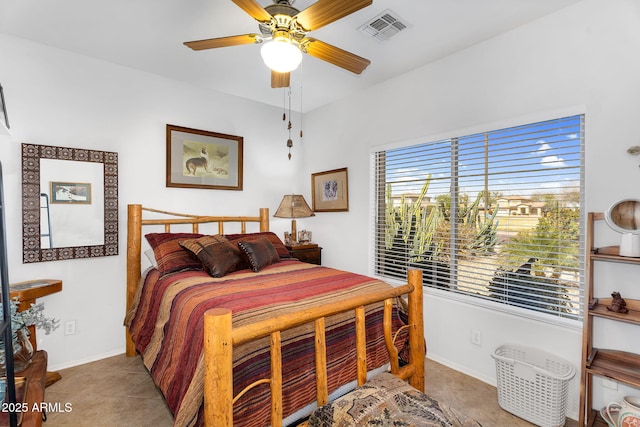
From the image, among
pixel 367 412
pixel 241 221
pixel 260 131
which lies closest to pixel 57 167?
pixel 241 221

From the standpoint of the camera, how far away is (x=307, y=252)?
12.7 feet

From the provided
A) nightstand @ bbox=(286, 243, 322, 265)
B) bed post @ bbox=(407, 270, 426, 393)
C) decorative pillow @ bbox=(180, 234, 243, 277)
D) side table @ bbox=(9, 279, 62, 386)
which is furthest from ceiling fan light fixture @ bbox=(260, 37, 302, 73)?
nightstand @ bbox=(286, 243, 322, 265)

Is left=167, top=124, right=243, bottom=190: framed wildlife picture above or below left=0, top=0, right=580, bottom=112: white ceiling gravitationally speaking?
below

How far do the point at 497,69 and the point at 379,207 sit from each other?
1.63m

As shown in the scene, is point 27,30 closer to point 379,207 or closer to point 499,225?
point 379,207

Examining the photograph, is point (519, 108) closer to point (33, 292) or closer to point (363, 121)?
point (363, 121)

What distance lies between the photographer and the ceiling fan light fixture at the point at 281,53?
159 centimetres

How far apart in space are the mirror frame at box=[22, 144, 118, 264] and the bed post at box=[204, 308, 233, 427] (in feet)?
7.79

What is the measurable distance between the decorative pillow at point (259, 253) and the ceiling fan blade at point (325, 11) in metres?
1.79

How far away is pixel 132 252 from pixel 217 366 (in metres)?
2.29

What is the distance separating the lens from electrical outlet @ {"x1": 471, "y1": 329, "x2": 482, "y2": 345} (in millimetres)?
2543

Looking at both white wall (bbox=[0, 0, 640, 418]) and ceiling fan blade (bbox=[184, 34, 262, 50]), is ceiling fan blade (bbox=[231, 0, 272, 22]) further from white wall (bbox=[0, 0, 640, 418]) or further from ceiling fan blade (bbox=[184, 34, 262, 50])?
white wall (bbox=[0, 0, 640, 418])

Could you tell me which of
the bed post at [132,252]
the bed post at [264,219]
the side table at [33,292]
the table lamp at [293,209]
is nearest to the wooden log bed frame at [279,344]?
the side table at [33,292]

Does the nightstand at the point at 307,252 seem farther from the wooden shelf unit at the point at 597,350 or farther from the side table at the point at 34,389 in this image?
the wooden shelf unit at the point at 597,350
